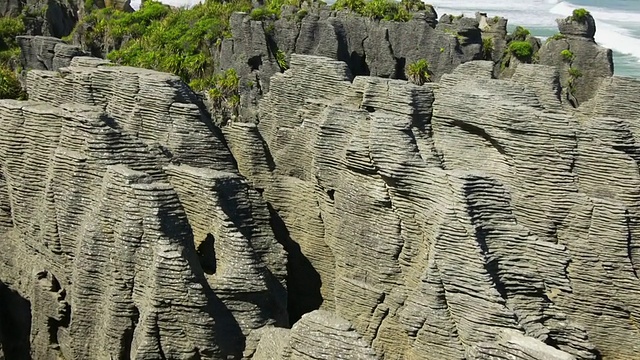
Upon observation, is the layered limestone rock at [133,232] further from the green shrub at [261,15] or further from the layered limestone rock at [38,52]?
the green shrub at [261,15]

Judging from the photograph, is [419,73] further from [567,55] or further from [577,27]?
[567,55]

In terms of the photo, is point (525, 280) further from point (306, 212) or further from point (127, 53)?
point (127, 53)

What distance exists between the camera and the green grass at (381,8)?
37750 millimetres

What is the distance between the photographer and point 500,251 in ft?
34.3

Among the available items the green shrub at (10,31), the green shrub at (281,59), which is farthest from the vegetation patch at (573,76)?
the green shrub at (10,31)

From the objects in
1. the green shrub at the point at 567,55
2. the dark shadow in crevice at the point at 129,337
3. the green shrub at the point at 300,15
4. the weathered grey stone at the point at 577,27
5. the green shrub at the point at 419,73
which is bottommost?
the dark shadow in crevice at the point at 129,337

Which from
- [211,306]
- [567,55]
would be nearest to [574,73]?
[567,55]

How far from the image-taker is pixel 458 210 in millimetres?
10125

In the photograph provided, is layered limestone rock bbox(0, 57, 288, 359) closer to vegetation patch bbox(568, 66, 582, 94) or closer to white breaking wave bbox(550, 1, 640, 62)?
Result: vegetation patch bbox(568, 66, 582, 94)

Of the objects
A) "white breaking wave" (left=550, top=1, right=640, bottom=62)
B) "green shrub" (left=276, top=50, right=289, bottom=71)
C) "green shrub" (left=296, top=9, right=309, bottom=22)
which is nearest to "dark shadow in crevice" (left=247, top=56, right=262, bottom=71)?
"green shrub" (left=276, top=50, right=289, bottom=71)

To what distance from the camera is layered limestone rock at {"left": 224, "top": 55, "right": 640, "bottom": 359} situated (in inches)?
398

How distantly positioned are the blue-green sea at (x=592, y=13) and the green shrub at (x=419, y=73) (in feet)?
96.4

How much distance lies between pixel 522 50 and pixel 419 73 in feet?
16.4

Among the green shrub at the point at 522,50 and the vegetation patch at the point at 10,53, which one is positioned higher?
the green shrub at the point at 522,50
